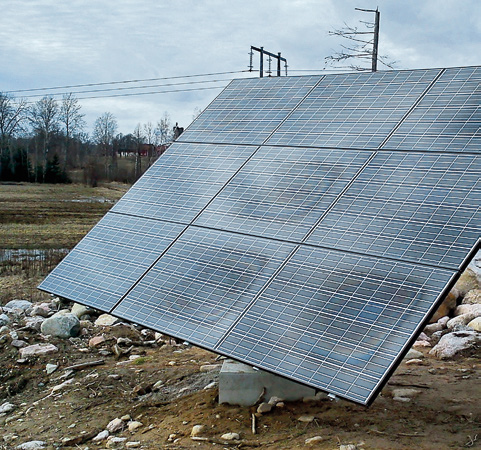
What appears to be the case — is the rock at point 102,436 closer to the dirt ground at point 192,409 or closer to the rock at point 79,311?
the dirt ground at point 192,409

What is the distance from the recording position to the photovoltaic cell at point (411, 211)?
670cm

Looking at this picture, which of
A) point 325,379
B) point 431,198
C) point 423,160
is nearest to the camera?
point 325,379

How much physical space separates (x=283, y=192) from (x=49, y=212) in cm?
3540

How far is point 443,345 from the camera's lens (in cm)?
1129

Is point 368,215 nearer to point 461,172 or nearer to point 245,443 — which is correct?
point 461,172

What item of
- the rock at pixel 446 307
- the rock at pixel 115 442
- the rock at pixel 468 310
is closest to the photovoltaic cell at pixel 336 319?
the rock at pixel 115 442

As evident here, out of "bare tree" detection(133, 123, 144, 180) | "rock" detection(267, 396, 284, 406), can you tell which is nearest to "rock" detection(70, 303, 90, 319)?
"rock" detection(267, 396, 284, 406)

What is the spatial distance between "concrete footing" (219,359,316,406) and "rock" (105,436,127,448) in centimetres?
143

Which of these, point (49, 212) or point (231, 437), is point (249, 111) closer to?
point (231, 437)

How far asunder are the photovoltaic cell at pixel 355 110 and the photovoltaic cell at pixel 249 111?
348mm

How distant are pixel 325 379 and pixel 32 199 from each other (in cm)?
4820

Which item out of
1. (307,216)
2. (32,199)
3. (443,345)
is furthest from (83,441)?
(32,199)

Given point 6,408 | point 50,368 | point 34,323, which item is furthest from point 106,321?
point 6,408

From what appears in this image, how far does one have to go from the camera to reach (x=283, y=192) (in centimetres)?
848
